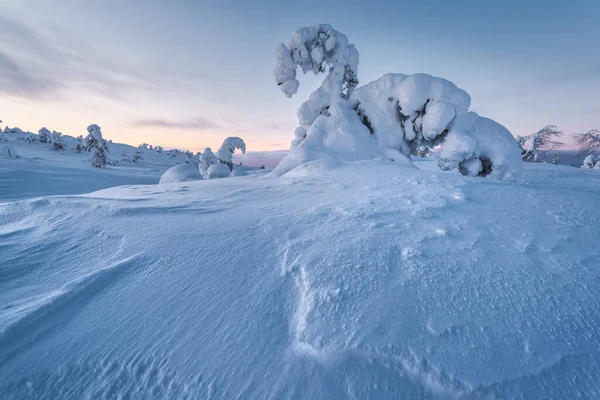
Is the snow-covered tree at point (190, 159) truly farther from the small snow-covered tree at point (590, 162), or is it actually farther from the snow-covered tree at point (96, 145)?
the small snow-covered tree at point (590, 162)

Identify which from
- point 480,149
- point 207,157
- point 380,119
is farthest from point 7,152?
point 480,149

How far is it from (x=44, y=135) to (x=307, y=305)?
40623 millimetres

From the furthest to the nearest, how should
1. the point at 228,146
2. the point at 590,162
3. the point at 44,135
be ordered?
1. the point at 44,135
2. the point at 590,162
3. the point at 228,146

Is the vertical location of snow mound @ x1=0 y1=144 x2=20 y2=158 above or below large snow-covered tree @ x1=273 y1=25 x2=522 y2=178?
below

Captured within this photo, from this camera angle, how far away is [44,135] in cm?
2902

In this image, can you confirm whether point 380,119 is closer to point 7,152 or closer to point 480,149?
point 480,149

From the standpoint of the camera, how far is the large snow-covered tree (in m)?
6.10

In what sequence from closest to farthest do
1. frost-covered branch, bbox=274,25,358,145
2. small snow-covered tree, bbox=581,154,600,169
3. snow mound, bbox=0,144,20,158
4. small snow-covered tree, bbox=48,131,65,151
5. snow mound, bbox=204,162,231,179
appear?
frost-covered branch, bbox=274,25,358,145
snow mound, bbox=204,162,231,179
small snow-covered tree, bbox=581,154,600,169
snow mound, bbox=0,144,20,158
small snow-covered tree, bbox=48,131,65,151

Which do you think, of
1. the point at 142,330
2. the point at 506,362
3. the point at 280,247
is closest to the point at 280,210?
the point at 280,247

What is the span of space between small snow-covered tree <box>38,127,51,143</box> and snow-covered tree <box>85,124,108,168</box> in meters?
15.8

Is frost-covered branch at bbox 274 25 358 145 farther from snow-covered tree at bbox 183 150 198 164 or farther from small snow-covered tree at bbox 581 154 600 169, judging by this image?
snow-covered tree at bbox 183 150 198 164

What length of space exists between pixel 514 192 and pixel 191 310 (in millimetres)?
3550

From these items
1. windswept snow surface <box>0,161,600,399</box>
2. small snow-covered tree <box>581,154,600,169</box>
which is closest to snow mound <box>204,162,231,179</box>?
windswept snow surface <box>0,161,600,399</box>

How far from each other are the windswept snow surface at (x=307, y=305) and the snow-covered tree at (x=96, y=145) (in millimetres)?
20557
